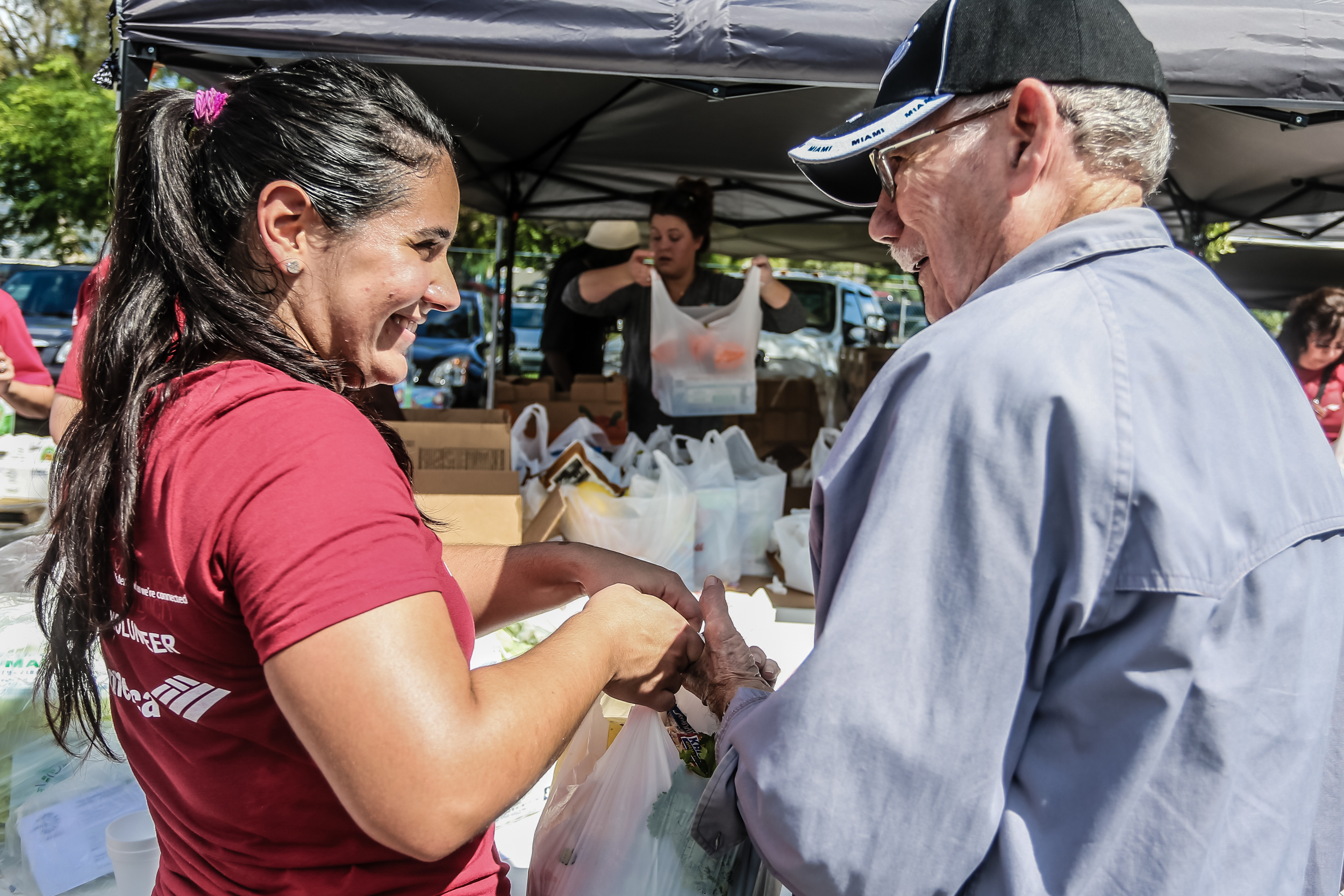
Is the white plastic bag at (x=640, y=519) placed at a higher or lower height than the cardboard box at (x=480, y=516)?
lower

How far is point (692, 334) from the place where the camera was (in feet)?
13.4

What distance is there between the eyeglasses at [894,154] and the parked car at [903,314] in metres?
9.54

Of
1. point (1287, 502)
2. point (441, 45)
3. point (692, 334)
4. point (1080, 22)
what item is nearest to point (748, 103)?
point (692, 334)

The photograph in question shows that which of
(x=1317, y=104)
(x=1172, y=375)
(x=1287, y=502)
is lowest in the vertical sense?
(x=1287, y=502)

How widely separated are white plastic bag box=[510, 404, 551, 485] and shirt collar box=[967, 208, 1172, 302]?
2896mm

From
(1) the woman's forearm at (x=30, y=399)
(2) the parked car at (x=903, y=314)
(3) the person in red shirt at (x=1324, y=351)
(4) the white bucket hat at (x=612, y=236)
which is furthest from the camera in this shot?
(2) the parked car at (x=903, y=314)

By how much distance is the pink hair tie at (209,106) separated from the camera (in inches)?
38.4

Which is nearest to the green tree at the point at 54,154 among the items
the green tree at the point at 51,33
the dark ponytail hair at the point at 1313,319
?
the green tree at the point at 51,33

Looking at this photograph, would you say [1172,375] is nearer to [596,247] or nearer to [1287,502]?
[1287,502]

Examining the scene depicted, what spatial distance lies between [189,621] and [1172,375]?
931 mm

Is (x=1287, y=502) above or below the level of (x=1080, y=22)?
below

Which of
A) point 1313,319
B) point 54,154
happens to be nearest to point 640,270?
point 1313,319

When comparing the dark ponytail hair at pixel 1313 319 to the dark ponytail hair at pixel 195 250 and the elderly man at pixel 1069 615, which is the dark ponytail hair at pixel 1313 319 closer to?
the elderly man at pixel 1069 615

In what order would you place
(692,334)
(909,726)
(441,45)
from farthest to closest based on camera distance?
(692,334), (441,45), (909,726)
